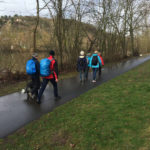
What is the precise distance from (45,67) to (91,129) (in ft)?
9.44

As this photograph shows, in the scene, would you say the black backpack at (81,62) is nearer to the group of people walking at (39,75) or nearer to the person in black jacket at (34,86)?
the group of people walking at (39,75)

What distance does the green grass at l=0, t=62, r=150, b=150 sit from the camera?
10.9 ft

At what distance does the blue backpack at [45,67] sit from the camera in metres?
5.81

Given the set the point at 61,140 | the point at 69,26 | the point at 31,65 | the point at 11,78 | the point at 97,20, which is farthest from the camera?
the point at 97,20

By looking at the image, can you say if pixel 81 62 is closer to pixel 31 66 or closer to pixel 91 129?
pixel 31 66

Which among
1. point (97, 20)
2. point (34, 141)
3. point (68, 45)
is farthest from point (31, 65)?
point (97, 20)

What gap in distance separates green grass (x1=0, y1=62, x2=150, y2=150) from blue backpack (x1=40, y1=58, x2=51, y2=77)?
1.36m

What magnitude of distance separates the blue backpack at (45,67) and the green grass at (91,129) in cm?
136

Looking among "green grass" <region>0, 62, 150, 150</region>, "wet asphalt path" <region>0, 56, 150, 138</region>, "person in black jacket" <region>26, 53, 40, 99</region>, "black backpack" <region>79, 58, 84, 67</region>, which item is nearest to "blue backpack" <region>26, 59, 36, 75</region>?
"person in black jacket" <region>26, 53, 40, 99</region>

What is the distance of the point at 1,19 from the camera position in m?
9.46

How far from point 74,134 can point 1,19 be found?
8.44m

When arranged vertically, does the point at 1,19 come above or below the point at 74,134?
above

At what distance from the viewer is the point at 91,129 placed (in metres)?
3.88

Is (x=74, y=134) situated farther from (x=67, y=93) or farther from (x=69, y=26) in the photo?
(x=69, y=26)
